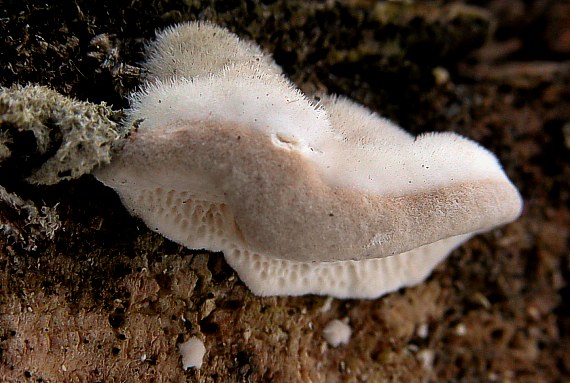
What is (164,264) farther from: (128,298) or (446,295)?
(446,295)

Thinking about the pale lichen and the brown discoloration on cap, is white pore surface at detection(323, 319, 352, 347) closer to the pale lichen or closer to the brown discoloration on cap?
the brown discoloration on cap

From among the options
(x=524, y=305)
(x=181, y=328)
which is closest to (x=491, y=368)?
(x=524, y=305)

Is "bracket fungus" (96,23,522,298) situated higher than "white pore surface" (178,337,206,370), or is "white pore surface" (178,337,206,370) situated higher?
"bracket fungus" (96,23,522,298)

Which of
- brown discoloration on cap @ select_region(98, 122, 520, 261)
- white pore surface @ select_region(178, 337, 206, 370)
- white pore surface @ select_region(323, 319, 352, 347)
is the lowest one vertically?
white pore surface @ select_region(323, 319, 352, 347)

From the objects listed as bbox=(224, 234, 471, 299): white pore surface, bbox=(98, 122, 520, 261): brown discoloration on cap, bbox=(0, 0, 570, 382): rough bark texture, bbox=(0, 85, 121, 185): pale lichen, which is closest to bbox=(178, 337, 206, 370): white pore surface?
bbox=(0, 0, 570, 382): rough bark texture

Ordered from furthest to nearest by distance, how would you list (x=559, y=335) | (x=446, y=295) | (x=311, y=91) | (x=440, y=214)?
(x=559, y=335)
(x=446, y=295)
(x=311, y=91)
(x=440, y=214)

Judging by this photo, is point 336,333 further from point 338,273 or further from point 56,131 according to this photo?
point 56,131
